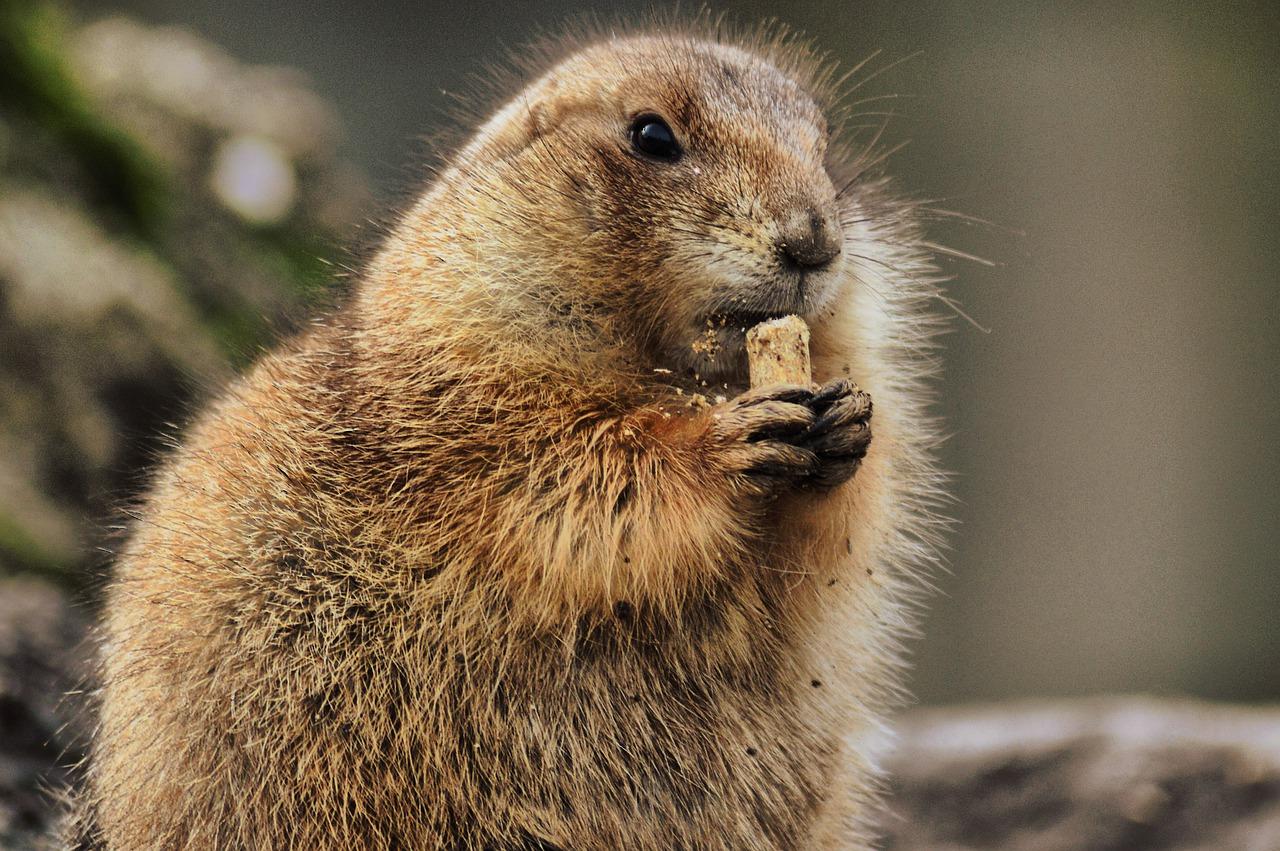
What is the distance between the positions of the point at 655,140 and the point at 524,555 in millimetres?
1167

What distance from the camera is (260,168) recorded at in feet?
24.5

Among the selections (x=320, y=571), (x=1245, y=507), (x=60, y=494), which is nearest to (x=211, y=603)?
(x=320, y=571)

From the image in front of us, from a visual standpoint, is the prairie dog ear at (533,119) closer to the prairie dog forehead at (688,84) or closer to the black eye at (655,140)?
the prairie dog forehead at (688,84)

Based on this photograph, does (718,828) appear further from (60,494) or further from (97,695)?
(60,494)

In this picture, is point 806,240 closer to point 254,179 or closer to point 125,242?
point 125,242

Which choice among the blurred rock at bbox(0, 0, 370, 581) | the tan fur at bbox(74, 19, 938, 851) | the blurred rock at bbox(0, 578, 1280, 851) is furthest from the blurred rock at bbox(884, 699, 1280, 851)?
the blurred rock at bbox(0, 0, 370, 581)

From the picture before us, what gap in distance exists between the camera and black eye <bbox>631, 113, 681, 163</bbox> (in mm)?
3270

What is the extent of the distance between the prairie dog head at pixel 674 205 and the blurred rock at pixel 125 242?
34.1 inches

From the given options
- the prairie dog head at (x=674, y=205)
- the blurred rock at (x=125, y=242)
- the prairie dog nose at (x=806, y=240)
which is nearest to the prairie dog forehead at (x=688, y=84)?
the prairie dog head at (x=674, y=205)

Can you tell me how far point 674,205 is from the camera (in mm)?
3152

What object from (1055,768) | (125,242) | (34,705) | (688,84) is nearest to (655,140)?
(688,84)

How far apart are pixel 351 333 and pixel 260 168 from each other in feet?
14.8

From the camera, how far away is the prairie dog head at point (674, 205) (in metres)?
3.08

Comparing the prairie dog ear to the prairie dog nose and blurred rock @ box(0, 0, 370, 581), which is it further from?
the prairie dog nose
